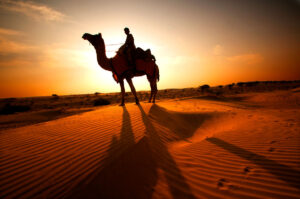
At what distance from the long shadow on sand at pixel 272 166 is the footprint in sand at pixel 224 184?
0.80 meters

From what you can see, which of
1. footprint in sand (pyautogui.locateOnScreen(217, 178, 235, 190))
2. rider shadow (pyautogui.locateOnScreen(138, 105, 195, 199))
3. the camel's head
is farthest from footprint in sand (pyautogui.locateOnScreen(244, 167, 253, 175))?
the camel's head

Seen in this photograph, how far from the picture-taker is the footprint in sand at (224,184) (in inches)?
74.0

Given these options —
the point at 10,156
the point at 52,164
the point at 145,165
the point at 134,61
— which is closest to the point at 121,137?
the point at 145,165

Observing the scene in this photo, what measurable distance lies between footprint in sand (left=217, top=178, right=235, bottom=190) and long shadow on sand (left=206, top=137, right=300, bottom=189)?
80 centimetres

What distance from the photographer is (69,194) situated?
1640 millimetres

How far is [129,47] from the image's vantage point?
654 centimetres

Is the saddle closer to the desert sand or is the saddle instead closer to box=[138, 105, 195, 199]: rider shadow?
the desert sand

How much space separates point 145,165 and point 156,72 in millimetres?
6544

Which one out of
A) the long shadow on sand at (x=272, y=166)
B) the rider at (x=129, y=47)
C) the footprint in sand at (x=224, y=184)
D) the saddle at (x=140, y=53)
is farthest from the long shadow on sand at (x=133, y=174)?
the saddle at (x=140, y=53)

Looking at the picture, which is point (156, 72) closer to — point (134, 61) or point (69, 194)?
point (134, 61)

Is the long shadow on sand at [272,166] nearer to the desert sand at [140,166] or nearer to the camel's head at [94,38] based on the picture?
the desert sand at [140,166]

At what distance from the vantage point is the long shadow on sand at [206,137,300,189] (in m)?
1.92

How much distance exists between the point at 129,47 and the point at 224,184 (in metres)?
6.48

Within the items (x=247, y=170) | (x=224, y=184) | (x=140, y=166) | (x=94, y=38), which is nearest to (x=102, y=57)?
(x=94, y=38)
